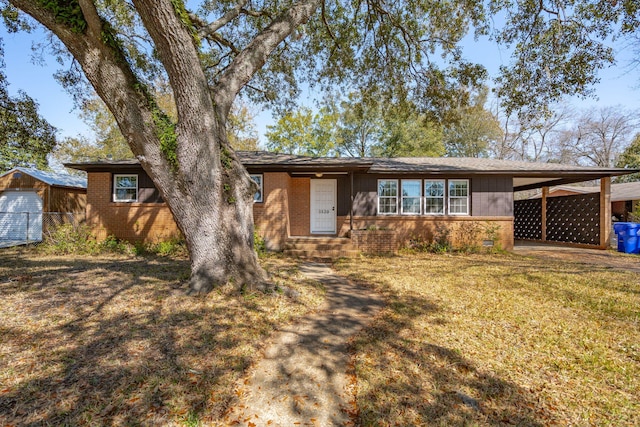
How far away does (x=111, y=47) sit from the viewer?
14.0ft

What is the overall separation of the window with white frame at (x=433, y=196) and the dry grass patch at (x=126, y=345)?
7.01 meters

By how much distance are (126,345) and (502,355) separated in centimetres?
414

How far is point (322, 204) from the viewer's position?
38.2ft

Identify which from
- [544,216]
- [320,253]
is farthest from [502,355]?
[544,216]

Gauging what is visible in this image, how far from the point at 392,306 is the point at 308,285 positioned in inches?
→ 72.6

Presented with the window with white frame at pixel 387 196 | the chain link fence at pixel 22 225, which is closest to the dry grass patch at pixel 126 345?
the window with white frame at pixel 387 196

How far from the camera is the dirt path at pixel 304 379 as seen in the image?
2.31 metres

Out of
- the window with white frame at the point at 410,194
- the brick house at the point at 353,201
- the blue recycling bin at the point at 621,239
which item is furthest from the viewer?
the window with white frame at the point at 410,194

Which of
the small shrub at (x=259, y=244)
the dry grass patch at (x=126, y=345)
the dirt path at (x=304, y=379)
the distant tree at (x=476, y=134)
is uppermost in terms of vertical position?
the distant tree at (x=476, y=134)

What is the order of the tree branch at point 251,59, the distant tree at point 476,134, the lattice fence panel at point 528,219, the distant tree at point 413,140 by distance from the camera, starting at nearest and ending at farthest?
the tree branch at point 251,59, the lattice fence panel at point 528,219, the distant tree at point 413,140, the distant tree at point 476,134

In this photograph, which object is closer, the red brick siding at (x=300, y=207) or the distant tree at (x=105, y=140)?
the red brick siding at (x=300, y=207)

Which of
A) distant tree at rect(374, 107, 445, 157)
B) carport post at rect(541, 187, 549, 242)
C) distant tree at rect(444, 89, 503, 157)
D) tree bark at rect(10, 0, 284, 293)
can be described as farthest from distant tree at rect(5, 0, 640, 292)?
distant tree at rect(444, 89, 503, 157)

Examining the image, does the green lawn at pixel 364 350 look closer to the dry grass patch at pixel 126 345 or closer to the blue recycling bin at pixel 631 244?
the dry grass patch at pixel 126 345

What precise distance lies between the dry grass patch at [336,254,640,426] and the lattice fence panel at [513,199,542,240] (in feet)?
Answer: 30.1
